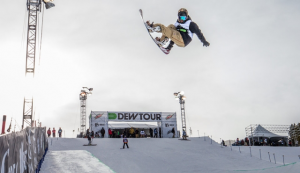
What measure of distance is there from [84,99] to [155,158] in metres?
18.1

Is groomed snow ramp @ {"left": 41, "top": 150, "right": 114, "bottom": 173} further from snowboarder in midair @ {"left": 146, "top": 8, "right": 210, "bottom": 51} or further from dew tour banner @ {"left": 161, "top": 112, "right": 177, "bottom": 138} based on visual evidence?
dew tour banner @ {"left": 161, "top": 112, "right": 177, "bottom": 138}

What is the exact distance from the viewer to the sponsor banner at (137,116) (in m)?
29.6

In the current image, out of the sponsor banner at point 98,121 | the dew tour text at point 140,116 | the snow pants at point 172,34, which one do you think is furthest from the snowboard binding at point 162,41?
the dew tour text at point 140,116

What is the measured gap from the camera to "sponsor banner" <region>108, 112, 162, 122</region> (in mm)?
29578

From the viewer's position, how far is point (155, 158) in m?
18.0

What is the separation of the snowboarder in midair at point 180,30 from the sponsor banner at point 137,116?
1941cm

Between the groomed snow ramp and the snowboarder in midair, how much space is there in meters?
7.01

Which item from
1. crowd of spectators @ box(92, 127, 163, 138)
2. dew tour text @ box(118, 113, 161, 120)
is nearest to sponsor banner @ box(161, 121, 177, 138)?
crowd of spectators @ box(92, 127, 163, 138)

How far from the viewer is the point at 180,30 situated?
10.9 metres

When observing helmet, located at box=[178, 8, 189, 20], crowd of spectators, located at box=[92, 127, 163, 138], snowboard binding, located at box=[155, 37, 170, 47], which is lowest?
crowd of spectators, located at box=[92, 127, 163, 138]

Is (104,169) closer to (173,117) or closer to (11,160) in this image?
(11,160)

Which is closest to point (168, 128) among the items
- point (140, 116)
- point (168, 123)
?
point (168, 123)

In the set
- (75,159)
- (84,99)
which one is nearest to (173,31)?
(75,159)

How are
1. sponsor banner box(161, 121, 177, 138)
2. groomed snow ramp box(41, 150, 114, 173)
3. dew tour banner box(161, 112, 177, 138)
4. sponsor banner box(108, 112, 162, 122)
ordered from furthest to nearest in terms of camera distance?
1. dew tour banner box(161, 112, 177, 138)
2. sponsor banner box(161, 121, 177, 138)
3. sponsor banner box(108, 112, 162, 122)
4. groomed snow ramp box(41, 150, 114, 173)
